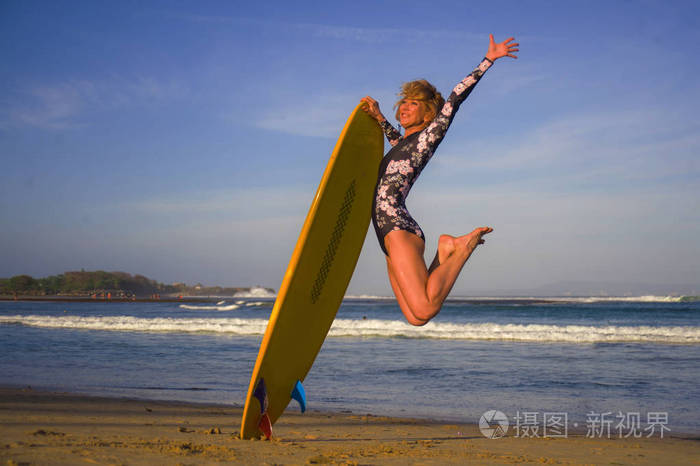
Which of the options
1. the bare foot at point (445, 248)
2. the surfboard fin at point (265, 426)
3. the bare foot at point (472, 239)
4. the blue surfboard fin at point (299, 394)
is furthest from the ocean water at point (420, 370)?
the bare foot at point (472, 239)

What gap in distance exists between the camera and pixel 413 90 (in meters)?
3.72

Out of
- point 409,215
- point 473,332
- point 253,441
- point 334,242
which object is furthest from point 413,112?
point 473,332

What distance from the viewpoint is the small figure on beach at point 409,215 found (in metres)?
3.28

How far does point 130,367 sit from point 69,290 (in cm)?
5985

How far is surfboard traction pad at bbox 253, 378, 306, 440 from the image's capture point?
4043 mm

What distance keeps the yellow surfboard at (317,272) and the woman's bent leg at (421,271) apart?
2.34 feet

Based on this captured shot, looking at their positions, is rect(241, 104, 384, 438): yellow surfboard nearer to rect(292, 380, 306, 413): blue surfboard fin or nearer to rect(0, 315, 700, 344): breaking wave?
rect(292, 380, 306, 413): blue surfboard fin

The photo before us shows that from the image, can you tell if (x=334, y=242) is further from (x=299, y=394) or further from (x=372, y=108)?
(x=299, y=394)

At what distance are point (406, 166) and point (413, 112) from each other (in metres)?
0.41

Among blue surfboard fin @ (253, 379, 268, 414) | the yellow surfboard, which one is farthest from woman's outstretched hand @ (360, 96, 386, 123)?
blue surfboard fin @ (253, 379, 268, 414)

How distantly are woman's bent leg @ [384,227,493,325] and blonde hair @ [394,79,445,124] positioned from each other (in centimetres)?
93

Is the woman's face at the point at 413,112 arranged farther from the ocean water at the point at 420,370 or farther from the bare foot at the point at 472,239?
the ocean water at the point at 420,370

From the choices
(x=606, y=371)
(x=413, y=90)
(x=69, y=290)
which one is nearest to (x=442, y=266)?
(x=413, y=90)

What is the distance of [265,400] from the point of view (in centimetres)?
408
